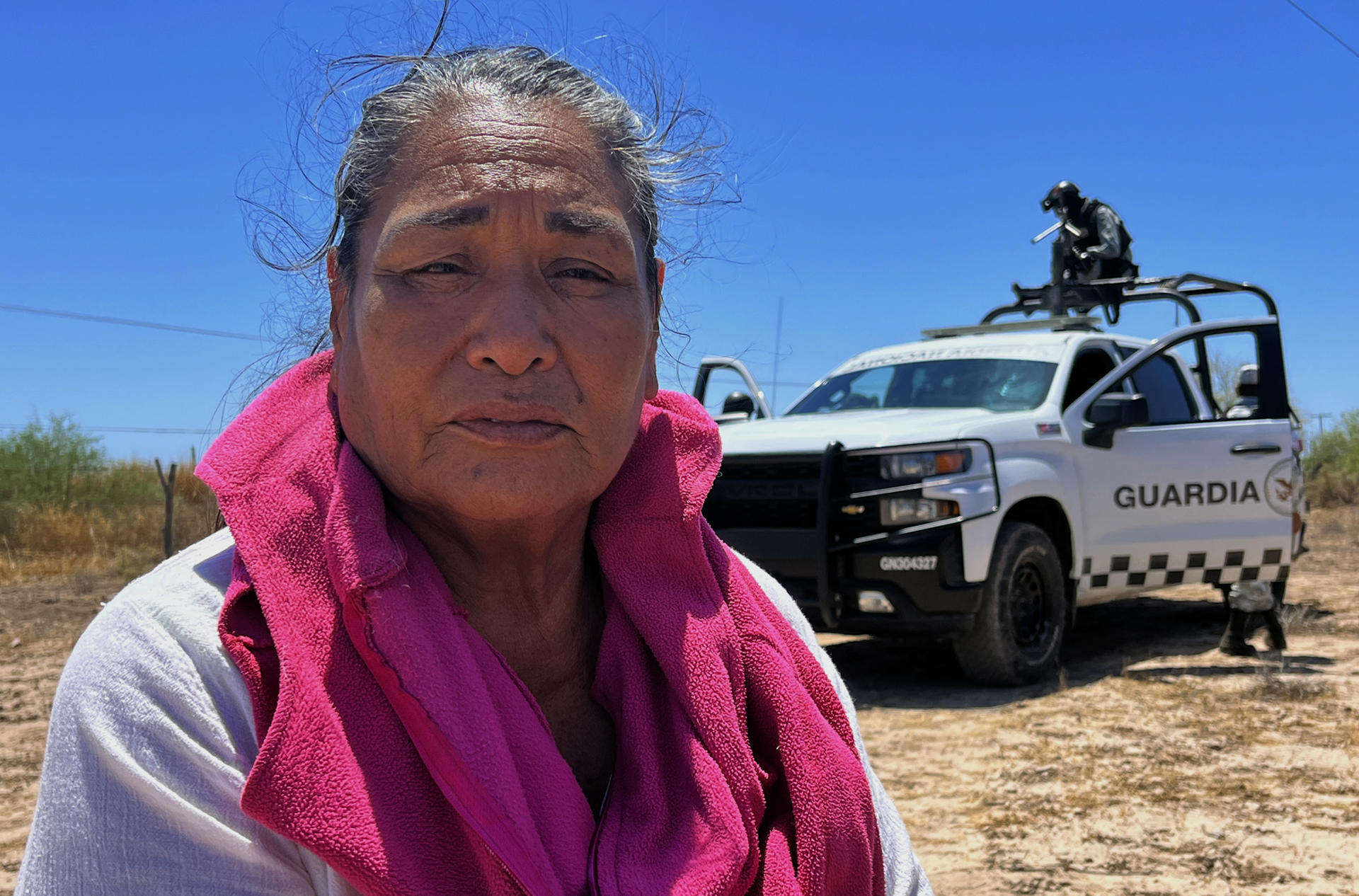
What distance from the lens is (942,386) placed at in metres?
7.07

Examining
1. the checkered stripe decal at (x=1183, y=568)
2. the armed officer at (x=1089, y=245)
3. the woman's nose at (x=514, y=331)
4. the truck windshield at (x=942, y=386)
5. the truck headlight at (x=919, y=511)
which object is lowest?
the checkered stripe decal at (x=1183, y=568)

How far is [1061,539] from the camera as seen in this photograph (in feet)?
21.7

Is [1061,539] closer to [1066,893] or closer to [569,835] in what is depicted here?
[1066,893]

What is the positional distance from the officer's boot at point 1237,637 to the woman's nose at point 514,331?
6.77 m

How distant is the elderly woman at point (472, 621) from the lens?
108 cm

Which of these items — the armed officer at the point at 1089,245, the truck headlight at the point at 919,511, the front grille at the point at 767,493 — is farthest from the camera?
the armed officer at the point at 1089,245

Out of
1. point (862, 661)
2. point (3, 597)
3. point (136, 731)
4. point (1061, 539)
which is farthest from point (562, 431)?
point (3, 597)

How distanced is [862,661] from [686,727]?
6.09 metres

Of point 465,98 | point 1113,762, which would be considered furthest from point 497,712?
point 1113,762

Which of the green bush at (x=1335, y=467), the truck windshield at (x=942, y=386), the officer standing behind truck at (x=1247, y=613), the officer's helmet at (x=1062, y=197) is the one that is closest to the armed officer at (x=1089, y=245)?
the officer's helmet at (x=1062, y=197)

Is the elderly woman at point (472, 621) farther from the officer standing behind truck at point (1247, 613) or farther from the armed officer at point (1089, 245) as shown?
the armed officer at point (1089, 245)

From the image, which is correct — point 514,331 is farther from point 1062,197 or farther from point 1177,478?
point 1062,197

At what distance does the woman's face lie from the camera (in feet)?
4.36

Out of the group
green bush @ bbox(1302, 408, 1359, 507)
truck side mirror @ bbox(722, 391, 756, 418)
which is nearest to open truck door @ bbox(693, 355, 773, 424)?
truck side mirror @ bbox(722, 391, 756, 418)
